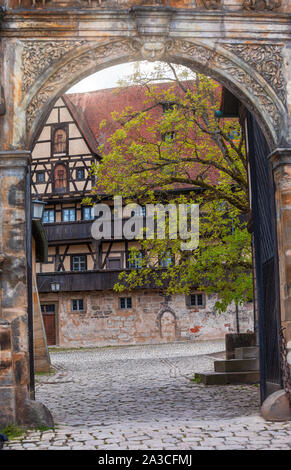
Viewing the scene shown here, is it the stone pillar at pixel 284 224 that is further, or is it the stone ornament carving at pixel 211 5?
the stone ornament carving at pixel 211 5

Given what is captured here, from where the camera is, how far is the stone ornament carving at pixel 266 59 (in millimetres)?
7164

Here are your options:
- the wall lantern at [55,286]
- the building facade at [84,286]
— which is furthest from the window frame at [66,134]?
the wall lantern at [55,286]

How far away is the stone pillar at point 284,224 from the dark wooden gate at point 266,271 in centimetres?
12

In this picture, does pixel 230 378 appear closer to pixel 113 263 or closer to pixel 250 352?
pixel 250 352

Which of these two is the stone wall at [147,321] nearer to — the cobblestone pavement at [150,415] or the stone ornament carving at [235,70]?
the cobblestone pavement at [150,415]

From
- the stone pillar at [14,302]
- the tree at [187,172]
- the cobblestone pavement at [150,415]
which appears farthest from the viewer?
the tree at [187,172]

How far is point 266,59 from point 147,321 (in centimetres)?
2528

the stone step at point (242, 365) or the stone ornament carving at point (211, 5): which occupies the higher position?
the stone ornament carving at point (211, 5)

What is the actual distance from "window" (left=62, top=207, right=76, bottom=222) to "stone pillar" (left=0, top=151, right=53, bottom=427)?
2565 centimetres

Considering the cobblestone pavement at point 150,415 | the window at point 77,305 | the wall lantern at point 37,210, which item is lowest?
the cobblestone pavement at point 150,415

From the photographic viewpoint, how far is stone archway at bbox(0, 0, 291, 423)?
22.2 ft

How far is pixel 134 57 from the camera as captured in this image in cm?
724

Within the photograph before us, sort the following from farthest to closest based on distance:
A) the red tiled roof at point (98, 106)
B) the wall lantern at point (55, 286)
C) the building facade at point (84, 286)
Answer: the red tiled roof at point (98, 106), the building facade at point (84, 286), the wall lantern at point (55, 286)
